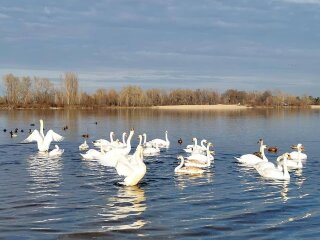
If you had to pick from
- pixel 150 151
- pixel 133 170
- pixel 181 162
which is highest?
pixel 133 170

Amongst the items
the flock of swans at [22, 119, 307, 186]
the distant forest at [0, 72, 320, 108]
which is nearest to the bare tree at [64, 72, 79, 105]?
the distant forest at [0, 72, 320, 108]

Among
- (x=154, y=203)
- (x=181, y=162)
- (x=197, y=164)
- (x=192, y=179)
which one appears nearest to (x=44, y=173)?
(x=181, y=162)

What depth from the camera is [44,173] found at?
18.7 metres

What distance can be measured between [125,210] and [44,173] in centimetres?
675

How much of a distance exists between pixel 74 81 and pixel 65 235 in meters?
110

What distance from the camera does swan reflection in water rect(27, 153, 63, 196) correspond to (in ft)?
50.5

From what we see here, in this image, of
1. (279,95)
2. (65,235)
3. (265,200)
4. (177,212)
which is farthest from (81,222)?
(279,95)

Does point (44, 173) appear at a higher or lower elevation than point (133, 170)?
lower

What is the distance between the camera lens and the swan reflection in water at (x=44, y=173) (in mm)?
15383

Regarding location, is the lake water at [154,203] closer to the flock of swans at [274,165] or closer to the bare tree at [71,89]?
the flock of swans at [274,165]

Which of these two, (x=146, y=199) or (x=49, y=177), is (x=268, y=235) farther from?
(x=49, y=177)

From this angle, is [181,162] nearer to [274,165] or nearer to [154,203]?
[274,165]

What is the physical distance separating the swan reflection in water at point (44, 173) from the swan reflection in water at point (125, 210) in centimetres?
206

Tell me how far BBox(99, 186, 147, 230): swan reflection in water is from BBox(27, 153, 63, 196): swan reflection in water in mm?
2064
